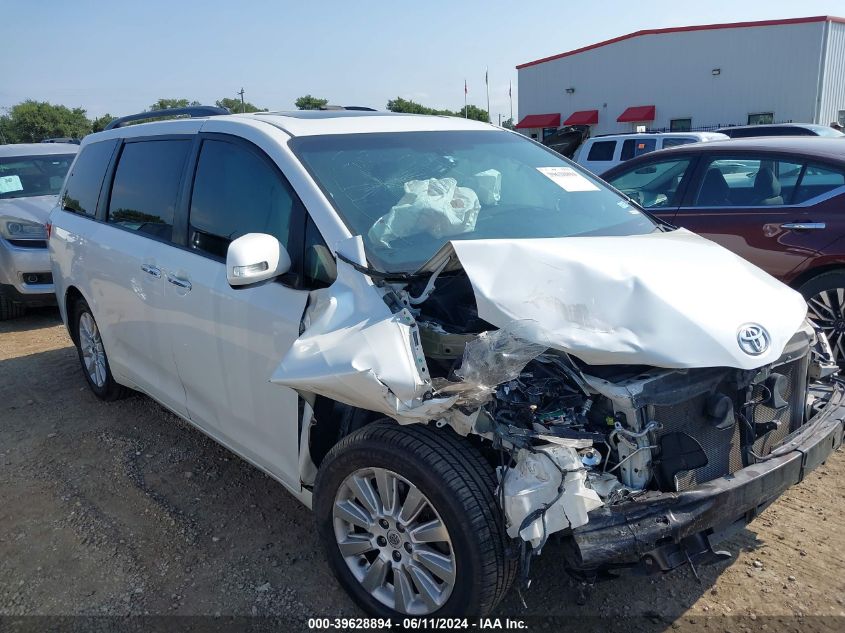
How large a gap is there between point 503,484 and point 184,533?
1.89m

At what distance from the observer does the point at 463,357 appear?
2.30 metres

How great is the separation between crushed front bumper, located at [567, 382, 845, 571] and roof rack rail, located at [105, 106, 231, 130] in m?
3.26

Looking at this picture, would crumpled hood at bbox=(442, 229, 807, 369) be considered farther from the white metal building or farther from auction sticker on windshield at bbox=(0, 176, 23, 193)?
the white metal building

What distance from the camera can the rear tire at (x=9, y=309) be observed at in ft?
25.8

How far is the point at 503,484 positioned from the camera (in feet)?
7.20

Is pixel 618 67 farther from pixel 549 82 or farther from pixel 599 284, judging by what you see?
pixel 599 284

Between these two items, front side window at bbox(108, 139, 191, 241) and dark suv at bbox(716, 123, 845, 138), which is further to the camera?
dark suv at bbox(716, 123, 845, 138)

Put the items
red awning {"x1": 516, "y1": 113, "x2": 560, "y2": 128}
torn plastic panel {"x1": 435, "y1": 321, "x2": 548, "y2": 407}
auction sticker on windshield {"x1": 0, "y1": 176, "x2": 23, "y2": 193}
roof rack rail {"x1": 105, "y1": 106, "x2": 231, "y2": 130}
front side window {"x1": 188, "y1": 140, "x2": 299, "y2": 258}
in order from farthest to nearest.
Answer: red awning {"x1": 516, "y1": 113, "x2": 560, "y2": 128} → auction sticker on windshield {"x1": 0, "y1": 176, "x2": 23, "y2": 193} → roof rack rail {"x1": 105, "y1": 106, "x2": 231, "y2": 130} → front side window {"x1": 188, "y1": 140, "x2": 299, "y2": 258} → torn plastic panel {"x1": 435, "y1": 321, "x2": 548, "y2": 407}

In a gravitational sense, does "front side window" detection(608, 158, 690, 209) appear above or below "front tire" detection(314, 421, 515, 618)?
above

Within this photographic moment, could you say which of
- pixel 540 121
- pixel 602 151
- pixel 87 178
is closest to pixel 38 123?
pixel 540 121

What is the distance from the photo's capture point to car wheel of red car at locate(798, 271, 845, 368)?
182 inches

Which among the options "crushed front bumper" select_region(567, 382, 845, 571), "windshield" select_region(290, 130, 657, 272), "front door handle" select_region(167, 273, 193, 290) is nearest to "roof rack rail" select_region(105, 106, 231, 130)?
"front door handle" select_region(167, 273, 193, 290)

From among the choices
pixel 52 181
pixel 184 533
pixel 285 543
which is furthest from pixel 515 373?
pixel 52 181

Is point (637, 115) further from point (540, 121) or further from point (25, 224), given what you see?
point (25, 224)
